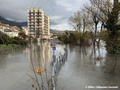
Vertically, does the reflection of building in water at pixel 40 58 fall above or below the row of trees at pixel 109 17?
below

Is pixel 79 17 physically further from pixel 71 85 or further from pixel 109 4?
pixel 71 85

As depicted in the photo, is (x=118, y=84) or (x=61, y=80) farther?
(x=61, y=80)

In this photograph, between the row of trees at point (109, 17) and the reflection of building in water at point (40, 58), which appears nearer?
the reflection of building in water at point (40, 58)

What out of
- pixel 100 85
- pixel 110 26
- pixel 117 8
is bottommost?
pixel 100 85

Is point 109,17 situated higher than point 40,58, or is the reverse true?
point 109,17

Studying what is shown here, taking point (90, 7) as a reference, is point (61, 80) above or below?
below

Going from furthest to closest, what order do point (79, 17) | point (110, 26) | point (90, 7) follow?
point (79, 17) → point (90, 7) → point (110, 26)

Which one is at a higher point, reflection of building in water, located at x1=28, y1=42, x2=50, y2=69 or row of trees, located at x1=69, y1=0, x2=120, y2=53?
row of trees, located at x1=69, y1=0, x2=120, y2=53

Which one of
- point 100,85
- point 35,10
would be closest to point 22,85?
point 100,85

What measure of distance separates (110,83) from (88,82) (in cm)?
105

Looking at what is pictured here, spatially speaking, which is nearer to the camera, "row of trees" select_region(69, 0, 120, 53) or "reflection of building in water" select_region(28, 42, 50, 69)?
"reflection of building in water" select_region(28, 42, 50, 69)

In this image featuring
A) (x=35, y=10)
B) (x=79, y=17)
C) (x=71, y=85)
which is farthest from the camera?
(x=35, y=10)

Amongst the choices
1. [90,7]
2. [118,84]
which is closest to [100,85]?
[118,84]

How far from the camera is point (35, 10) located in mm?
68625
